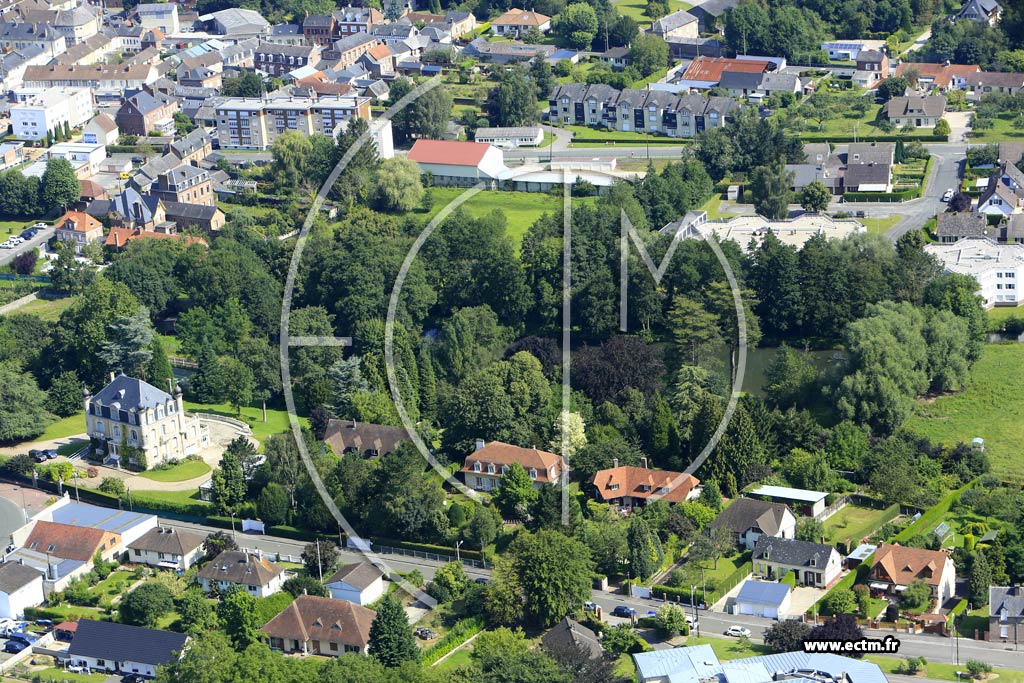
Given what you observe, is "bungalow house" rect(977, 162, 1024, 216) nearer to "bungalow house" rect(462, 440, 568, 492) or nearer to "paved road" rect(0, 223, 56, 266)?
"bungalow house" rect(462, 440, 568, 492)

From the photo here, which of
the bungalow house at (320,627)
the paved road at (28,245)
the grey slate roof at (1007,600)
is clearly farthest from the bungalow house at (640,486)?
the paved road at (28,245)

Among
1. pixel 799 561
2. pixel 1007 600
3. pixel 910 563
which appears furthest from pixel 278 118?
pixel 1007 600

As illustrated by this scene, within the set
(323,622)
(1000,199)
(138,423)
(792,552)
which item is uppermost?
(1000,199)

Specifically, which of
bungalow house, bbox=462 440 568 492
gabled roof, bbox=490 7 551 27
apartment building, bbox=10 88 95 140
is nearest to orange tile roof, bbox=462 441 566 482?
bungalow house, bbox=462 440 568 492

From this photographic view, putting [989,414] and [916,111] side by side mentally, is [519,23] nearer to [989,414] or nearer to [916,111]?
[916,111]

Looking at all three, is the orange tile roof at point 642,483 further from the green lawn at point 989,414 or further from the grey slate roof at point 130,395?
the grey slate roof at point 130,395

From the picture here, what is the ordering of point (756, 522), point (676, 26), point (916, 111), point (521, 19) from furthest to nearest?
point (521, 19), point (676, 26), point (916, 111), point (756, 522)

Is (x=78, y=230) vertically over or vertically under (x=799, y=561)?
over
